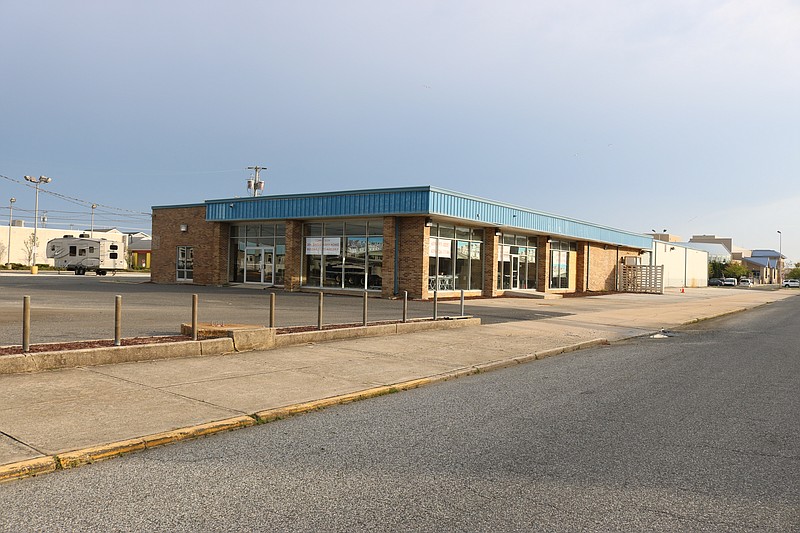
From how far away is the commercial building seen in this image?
97.6 ft

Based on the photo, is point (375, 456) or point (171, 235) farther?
point (171, 235)

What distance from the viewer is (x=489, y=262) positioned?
34625 mm

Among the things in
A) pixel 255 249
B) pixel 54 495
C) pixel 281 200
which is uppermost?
pixel 281 200

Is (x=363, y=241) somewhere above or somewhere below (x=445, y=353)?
above

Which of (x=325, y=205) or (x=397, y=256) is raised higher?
(x=325, y=205)

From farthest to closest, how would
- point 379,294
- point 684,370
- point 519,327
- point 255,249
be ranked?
point 255,249, point 379,294, point 519,327, point 684,370

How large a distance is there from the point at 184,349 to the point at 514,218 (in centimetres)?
2662

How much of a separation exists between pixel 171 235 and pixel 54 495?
37.5 metres

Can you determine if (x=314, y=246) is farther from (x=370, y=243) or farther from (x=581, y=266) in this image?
(x=581, y=266)

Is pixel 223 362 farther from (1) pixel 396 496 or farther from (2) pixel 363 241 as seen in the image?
(2) pixel 363 241

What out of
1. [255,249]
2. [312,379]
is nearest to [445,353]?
[312,379]

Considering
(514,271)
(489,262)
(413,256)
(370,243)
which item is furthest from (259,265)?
(514,271)

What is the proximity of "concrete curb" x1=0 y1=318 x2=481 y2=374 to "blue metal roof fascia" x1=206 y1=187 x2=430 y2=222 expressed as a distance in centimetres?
1385

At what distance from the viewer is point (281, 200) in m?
33.3
